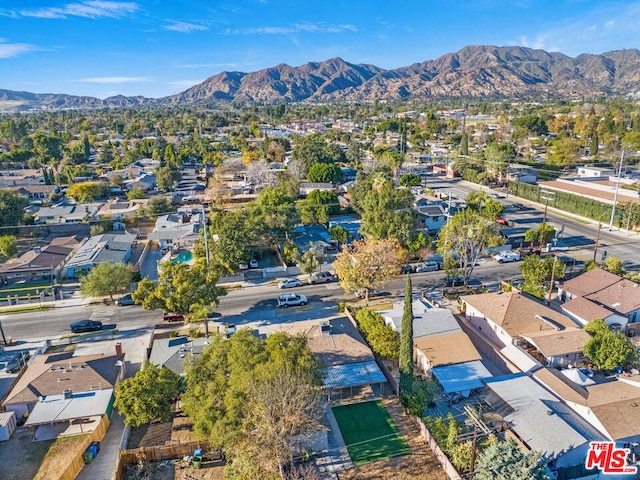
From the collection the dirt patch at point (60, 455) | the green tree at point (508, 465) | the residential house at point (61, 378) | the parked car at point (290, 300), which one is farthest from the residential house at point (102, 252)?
the green tree at point (508, 465)

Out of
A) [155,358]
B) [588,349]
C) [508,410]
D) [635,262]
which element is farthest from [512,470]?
[635,262]

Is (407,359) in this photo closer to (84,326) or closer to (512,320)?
(512,320)

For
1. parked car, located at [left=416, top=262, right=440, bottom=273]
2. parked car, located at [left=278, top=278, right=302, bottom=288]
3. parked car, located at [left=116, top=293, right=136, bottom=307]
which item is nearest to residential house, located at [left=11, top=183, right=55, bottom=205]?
parked car, located at [left=116, top=293, right=136, bottom=307]

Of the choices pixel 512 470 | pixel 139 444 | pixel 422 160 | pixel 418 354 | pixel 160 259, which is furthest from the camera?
pixel 422 160

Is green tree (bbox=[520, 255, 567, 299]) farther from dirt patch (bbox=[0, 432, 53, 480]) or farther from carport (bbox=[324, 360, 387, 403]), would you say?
dirt patch (bbox=[0, 432, 53, 480])

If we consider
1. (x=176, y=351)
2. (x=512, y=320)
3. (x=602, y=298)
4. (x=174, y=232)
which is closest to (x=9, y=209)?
(x=174, y=232)

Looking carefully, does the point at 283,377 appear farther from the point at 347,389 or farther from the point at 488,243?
the point at 488,243

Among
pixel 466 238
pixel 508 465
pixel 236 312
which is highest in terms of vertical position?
pixel 466 238
